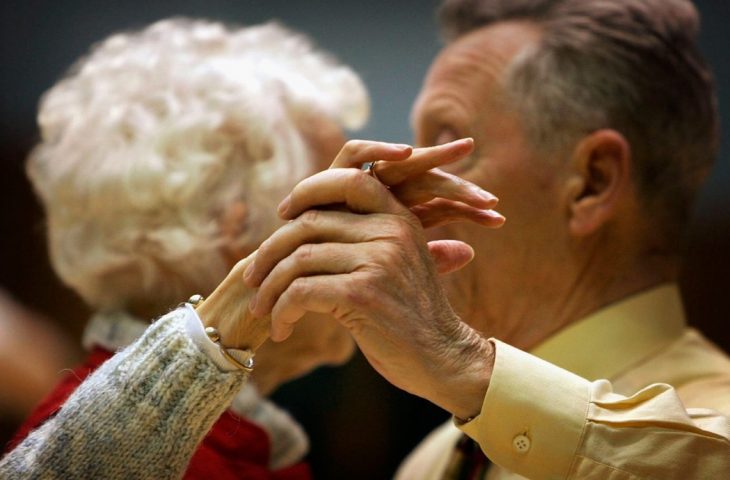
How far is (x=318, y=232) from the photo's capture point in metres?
1.09

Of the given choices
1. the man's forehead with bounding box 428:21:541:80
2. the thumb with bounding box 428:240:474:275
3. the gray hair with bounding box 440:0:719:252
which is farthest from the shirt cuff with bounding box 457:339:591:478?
the man's forehead with bounding box 428:21:541:80

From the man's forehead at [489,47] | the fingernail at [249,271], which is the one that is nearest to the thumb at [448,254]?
the fingernail at [249,271]

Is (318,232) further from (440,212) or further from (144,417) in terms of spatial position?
(144,417)

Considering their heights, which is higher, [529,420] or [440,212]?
[440,212]

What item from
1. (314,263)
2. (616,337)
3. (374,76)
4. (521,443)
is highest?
(314,263)

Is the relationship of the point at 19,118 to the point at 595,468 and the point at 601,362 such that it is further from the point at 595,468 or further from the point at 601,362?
the point at 595,468

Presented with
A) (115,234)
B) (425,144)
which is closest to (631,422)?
(425,144)

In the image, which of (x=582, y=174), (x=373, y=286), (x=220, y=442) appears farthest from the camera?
(x=582, y=174)

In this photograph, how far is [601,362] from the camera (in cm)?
162

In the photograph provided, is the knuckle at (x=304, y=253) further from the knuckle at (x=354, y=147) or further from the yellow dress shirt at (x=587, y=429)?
the yellow dress shirt at (x=587, y=429)

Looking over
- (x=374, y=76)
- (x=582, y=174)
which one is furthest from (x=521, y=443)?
(x=374, y=76)

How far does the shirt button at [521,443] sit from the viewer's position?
109cm

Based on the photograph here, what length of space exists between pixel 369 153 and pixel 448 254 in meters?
0.18

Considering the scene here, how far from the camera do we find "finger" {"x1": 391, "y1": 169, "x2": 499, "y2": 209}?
1120mm
